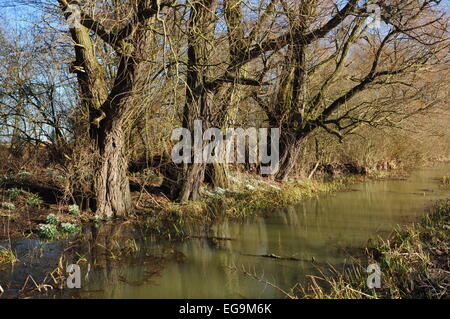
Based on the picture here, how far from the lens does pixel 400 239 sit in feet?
19.9

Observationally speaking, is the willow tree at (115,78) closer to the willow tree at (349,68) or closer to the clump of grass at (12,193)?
the clump of grass at (12,193)

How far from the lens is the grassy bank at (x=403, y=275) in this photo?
393 cm

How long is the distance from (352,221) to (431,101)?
7.33 meters

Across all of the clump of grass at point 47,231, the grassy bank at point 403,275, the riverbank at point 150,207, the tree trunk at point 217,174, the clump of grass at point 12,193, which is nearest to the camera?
the grassy bank at point 403,275

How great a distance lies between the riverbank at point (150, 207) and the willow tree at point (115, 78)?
0.66 metres

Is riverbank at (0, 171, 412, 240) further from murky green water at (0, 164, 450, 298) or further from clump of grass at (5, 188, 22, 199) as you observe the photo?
murky green water at (0, 164, 450, 298)

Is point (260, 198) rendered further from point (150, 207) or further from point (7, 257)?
point (7, 257)

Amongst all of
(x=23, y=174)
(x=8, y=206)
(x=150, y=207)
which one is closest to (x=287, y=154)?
(x=150, y=207)

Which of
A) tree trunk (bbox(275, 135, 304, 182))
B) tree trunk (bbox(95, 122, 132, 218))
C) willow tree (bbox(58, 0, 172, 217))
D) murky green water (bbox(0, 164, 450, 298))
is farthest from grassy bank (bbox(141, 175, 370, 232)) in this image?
willow tree (bbox(58, 0, 172, 217))

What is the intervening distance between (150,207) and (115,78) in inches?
128

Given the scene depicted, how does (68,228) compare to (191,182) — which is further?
(191,182)

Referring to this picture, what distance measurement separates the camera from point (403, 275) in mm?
4402

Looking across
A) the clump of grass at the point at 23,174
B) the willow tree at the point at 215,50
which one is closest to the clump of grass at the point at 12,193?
the clump of grass at the point at 23,174
